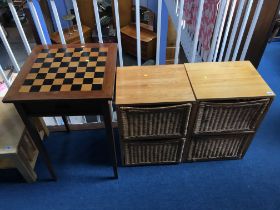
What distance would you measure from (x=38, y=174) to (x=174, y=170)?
1013 mm

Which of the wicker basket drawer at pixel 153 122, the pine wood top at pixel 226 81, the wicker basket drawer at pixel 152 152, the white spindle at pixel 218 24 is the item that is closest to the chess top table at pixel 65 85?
the wicker basket drawer at pixel 153 122

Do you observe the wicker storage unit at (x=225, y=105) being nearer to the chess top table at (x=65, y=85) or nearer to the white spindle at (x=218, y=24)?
the white spindle at (x=218, y=24)

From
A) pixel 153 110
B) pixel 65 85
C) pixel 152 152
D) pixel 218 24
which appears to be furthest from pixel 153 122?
pixel 218 24

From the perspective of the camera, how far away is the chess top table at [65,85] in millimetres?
1106

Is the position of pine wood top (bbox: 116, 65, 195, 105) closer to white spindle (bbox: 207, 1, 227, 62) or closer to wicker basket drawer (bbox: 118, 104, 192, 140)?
wicker basket drawer (bbox: 118, 104, 192, 140)

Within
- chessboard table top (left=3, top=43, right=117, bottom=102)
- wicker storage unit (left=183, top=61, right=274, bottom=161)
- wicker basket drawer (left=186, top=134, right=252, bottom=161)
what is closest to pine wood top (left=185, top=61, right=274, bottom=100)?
wicker storage unit (left=183, top=61, right=274, bottom=161)

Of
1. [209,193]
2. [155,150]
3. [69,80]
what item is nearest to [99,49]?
[69,80]

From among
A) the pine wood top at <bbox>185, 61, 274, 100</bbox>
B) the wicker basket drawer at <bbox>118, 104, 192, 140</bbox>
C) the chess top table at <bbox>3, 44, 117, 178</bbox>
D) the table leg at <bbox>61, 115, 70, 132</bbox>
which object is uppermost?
the chess top table at <bbox>3, 44, 117, 178</bbox>

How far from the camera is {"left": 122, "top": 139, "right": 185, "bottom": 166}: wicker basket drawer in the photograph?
1.55 meters

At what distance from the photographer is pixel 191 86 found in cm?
140

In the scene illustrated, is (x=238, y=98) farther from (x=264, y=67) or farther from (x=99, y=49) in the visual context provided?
(x=264, y=67)

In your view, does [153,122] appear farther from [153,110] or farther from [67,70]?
[67,70]

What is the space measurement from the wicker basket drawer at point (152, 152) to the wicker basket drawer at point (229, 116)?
21 centimetres

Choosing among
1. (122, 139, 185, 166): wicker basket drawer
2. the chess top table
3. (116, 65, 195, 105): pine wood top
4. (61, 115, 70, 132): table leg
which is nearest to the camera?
Answer: the chess top table
